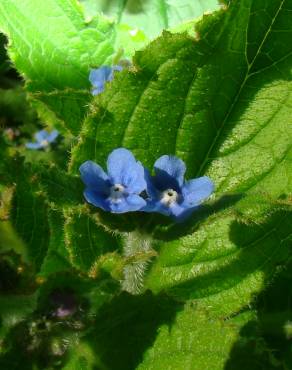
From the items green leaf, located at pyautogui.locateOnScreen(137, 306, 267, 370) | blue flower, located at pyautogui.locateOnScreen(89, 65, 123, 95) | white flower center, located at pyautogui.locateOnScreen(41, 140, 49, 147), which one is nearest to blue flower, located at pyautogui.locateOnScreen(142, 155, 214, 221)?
green leaf, located at pyautogui.locateOnScreen(137, 306, 267, 370)

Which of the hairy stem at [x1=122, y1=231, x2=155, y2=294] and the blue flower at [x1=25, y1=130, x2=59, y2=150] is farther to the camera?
the blue flower at [x1=25, y1=130, x2=59, y2=150]

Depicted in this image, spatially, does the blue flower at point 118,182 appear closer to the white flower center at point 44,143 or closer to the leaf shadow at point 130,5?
the leaf shadow at point 130,5

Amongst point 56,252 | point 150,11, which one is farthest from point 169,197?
point 150,11

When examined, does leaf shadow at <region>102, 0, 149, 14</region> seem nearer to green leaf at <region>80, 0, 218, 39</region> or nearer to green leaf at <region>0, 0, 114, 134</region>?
green leaf at <region>80, 0, 218, 39</region>

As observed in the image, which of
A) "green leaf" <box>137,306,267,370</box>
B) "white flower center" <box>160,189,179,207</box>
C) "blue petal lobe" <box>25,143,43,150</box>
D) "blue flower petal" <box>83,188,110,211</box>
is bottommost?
"blue petal lobe" <box>25,143,43,150</box>

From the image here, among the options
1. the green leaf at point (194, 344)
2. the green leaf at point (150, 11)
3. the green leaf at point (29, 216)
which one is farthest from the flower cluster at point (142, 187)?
the green leaf at point (150, 11)

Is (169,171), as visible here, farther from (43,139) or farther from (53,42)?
(43,139)
